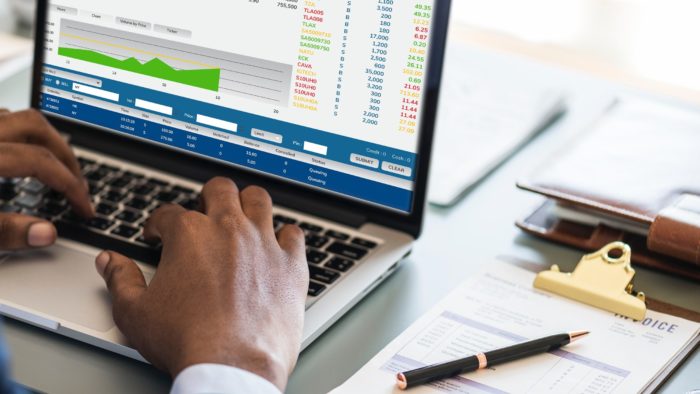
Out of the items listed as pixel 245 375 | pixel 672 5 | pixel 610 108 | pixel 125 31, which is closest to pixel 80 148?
pixel 125 31

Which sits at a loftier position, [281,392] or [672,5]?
[672,5]

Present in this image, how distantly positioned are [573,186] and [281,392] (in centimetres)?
47

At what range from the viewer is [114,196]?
109 centimetres

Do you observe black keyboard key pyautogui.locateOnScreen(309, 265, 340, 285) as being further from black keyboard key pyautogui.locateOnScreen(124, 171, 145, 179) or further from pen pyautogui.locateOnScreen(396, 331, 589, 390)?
black keyboard key pyautogui.locateOnScreen(124, 171, 145, 179)

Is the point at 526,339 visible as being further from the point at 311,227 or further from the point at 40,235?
the point at 40,235

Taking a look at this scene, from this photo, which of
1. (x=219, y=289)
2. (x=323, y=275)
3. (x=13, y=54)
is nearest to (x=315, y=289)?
(x=323, y=275)

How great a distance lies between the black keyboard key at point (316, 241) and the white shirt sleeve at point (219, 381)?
0.27 m

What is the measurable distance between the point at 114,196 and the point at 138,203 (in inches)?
1.4

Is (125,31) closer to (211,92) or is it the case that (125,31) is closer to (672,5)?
(211,92)

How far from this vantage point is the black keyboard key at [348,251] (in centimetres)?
100

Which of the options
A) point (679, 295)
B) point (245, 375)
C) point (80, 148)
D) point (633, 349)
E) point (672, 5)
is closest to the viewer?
point (245, 375)

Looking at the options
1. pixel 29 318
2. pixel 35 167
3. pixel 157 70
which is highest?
pixel 157 70

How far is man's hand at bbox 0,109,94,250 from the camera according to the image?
0.96 m

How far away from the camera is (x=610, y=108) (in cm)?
127
